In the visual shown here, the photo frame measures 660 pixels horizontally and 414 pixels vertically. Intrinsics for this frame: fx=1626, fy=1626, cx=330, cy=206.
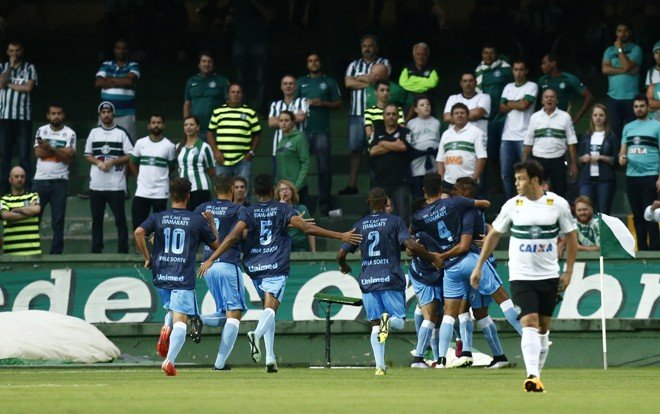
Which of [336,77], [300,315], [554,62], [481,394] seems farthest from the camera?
[336,77]

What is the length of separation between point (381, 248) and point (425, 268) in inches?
62.8

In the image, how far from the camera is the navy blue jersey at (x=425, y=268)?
1969 centimetres

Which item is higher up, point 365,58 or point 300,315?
point 365,58

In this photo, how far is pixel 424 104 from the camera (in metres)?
23.5

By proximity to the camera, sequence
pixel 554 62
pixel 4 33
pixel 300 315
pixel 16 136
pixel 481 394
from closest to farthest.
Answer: pixel 481 394
pixel 300 315
pixel 554 62
pixel 16 136
pixel 4 33

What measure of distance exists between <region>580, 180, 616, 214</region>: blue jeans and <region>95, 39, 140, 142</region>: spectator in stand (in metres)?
7.20

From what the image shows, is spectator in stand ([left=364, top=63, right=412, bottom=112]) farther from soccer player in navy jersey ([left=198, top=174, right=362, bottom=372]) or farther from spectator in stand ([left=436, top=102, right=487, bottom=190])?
soccer player in navy jersey ([left=198, top=174, right=362, bottom=372])

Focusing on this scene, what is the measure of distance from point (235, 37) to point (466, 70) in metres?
4.86

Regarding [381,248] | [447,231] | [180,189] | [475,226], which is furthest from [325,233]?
[475,226]

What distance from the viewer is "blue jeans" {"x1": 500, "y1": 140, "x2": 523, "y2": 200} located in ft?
76.8

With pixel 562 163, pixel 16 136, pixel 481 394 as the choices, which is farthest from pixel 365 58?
pixel 481 394

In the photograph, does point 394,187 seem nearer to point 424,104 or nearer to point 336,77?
point 424,104

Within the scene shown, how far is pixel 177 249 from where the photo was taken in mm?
18047

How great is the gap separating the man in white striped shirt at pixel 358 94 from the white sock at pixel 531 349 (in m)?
10.6
